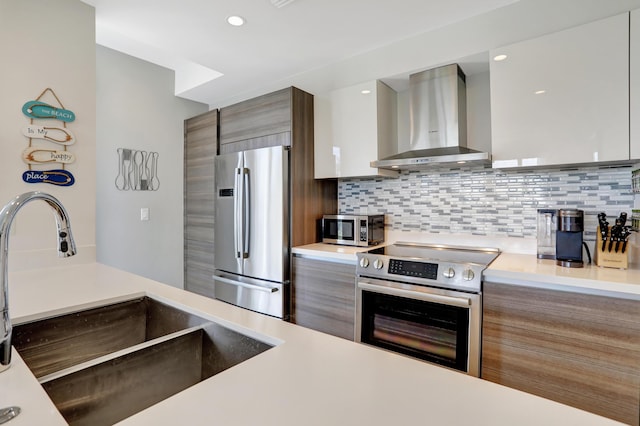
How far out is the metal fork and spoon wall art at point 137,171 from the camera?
9.71 ft

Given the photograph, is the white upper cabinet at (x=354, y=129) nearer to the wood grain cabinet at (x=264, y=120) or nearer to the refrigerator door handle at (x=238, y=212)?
the wood grain cabinet at (x=264, y=120)

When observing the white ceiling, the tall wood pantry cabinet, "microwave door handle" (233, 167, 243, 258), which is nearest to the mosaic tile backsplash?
the tall wood pantry cabinet

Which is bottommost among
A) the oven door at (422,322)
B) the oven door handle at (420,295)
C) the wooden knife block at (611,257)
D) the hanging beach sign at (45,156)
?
the oven door at (422,322)

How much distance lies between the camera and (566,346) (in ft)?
4.76

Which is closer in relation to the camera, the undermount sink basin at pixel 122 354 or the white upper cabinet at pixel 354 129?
the undermount sink basin at pixel 122 354

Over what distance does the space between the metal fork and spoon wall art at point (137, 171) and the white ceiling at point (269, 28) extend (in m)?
0.91

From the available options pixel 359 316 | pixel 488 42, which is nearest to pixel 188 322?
pixel 359 316

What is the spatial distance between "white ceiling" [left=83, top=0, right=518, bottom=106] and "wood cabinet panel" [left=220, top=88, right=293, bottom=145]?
0.33 m

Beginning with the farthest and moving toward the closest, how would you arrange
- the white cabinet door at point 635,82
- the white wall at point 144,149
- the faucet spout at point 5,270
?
the white wall at point 144,149, the white cabinet door at point 635,82, the faucet spout at point 5,270

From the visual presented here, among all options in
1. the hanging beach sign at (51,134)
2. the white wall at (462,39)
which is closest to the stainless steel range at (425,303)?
the white wall at (462,39)

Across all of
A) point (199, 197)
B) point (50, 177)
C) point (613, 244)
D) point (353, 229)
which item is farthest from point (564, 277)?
point (199, 197)

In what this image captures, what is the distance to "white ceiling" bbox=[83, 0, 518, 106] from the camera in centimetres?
196

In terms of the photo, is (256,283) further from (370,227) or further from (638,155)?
(638,155)

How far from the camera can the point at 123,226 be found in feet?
9.73
